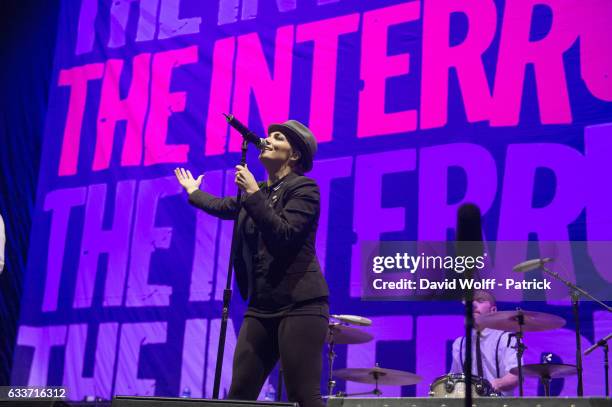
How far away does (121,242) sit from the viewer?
20.5 feet

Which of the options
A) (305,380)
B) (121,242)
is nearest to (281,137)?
(305,380)

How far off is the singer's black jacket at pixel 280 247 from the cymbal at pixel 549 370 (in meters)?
2.20

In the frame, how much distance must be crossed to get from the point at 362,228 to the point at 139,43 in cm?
294

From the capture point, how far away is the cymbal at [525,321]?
14.5 feet

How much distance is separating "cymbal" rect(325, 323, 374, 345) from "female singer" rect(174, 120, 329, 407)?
1902 mm

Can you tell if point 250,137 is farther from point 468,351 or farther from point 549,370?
point 549,370

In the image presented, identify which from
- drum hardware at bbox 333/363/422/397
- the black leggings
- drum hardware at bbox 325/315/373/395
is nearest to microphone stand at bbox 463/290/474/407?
the black leggings

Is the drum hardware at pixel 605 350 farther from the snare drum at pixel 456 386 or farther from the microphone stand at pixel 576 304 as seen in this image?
the snare drum at pixel 456 386

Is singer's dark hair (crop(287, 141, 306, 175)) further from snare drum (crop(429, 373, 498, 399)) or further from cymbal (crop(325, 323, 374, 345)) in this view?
snare drum (crop(429, 373, 498, 399))

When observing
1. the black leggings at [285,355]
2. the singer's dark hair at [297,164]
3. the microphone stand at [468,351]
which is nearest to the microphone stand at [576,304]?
the singer's dark hair at [297,164]

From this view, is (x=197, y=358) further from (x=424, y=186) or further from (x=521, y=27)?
(x=521, y=27)

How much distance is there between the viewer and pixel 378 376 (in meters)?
4.78

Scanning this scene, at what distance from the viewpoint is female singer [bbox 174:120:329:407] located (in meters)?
2.58

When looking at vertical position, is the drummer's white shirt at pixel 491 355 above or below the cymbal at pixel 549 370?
above
